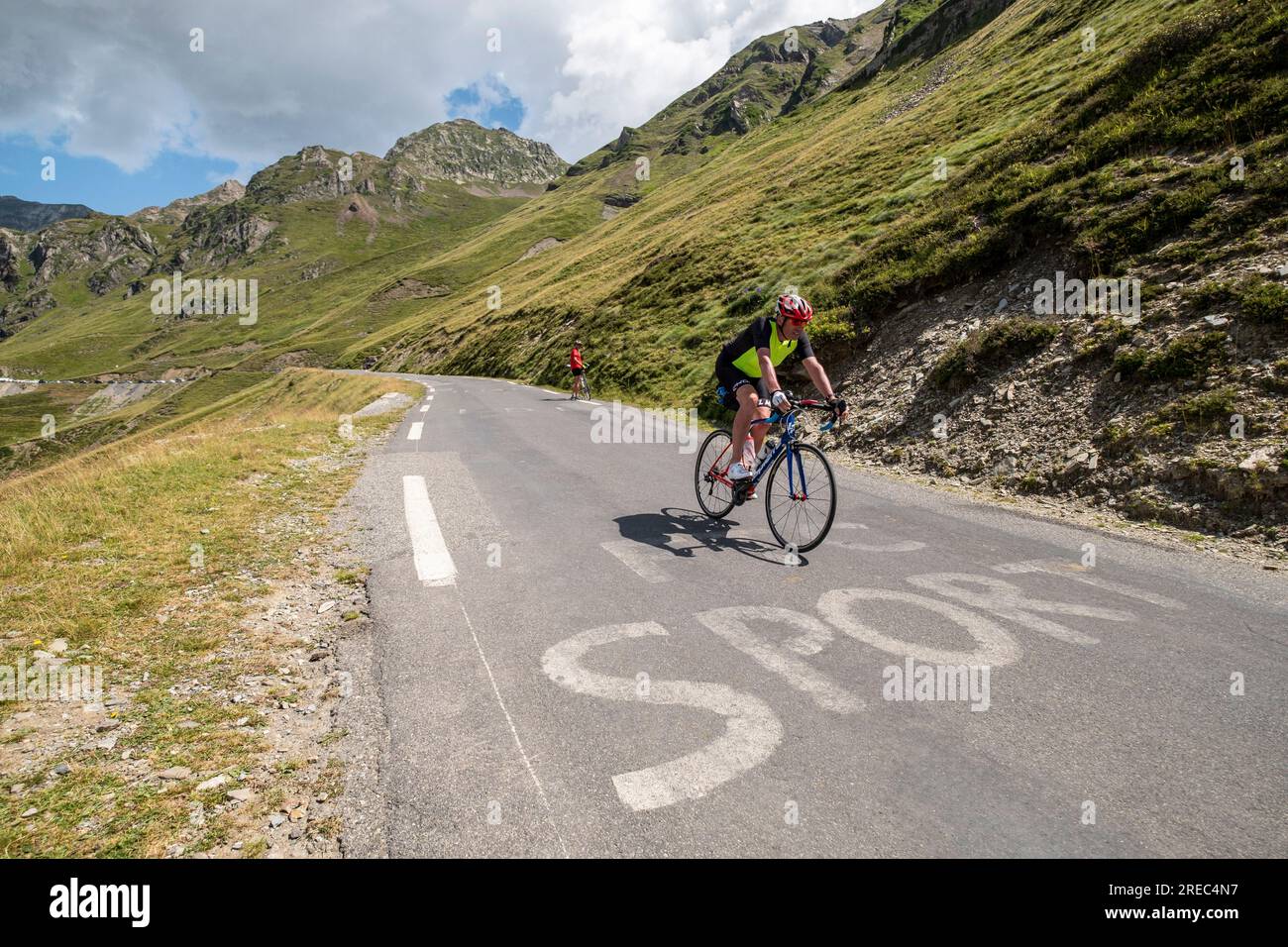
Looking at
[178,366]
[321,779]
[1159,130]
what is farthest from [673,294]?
[178,366]

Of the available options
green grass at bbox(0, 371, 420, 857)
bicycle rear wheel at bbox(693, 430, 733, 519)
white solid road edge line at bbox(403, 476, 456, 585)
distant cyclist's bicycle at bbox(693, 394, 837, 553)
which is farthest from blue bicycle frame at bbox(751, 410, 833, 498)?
green grass at bbox(0, 371, 420, 857)

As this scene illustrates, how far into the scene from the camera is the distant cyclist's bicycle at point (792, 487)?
6.76 m

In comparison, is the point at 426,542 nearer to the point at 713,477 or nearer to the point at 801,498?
the point at 713,477

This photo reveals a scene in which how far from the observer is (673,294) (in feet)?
115

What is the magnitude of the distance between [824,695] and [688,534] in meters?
3.66

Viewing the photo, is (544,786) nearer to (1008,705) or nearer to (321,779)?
(321,779)

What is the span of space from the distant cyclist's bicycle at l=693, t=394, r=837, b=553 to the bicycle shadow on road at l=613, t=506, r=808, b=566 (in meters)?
0.23

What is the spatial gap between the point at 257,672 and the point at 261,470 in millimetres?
7312

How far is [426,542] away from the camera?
6.98 meters

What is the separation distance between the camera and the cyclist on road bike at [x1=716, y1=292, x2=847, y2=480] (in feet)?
22.8

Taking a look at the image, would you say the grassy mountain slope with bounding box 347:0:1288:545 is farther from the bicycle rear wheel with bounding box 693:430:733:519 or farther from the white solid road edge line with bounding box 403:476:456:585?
the white solid road edge line with bounding box 403:476:456:585

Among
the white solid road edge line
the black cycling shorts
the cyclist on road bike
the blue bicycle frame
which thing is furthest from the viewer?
the black cycling shorts

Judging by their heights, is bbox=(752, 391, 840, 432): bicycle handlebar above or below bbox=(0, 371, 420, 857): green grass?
above

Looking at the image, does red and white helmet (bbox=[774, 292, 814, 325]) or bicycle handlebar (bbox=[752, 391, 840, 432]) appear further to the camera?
red and white helmet (bbox=[774, 292, 814, 325])
